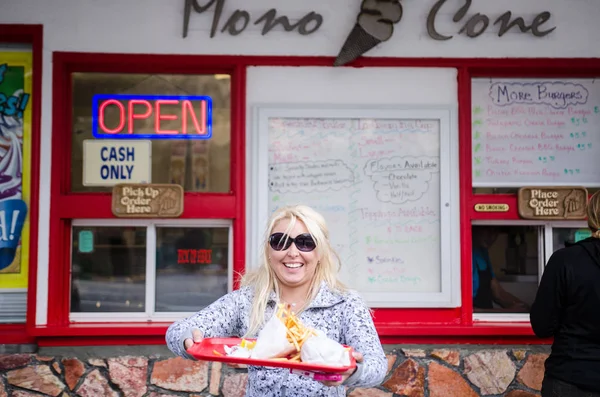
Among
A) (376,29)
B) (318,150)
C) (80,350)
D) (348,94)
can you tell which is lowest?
(80,350)

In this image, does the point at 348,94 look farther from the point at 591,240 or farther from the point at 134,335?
the point at 134,335

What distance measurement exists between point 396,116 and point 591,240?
179 cm

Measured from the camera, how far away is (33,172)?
14.2 ft

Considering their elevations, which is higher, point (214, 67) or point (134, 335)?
point (214, 67)

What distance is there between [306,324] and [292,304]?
13 centimetres

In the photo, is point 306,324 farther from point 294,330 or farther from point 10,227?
point 10,227

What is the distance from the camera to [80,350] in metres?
4.29

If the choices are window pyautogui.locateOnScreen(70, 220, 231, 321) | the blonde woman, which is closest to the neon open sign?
window pyautogui.locateOnScreen(70, 220, 231, 321)

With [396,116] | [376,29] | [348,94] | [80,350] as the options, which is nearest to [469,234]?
[396,116]

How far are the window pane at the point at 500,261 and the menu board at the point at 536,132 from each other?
14.7 inches

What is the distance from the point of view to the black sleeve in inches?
119

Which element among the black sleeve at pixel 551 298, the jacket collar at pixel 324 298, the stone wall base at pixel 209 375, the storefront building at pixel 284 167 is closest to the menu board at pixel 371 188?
the storefront building at pixel 284 167

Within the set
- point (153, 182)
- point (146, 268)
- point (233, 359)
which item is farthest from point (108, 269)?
point (233, 359)

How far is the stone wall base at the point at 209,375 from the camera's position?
4258 millimetres
